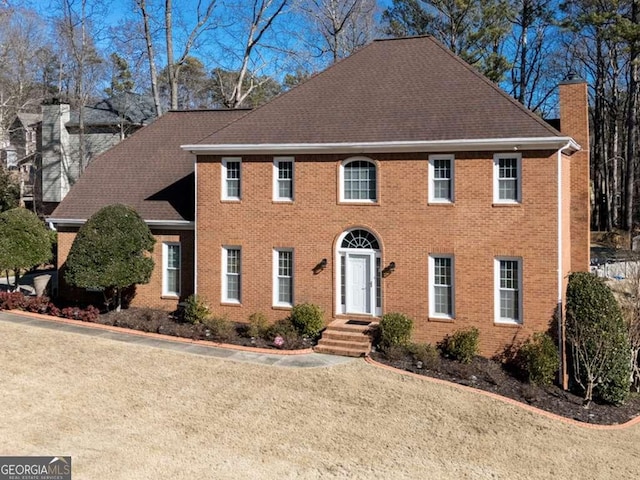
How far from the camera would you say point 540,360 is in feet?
49.2

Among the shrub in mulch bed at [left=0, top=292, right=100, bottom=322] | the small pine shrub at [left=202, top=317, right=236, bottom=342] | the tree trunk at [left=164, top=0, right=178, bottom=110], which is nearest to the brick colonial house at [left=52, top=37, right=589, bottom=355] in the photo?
the small pine shrub at [left=202, top=317, right=236, bottom=342]

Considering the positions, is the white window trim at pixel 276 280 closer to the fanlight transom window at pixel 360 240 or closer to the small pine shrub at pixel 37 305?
the fanlight transom window at pixel 360 240

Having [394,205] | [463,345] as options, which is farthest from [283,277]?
[463,345]

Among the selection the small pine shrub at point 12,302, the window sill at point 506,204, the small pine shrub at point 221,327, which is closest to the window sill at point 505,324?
the window sill at point 506,204

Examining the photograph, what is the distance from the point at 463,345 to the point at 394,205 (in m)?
4.48

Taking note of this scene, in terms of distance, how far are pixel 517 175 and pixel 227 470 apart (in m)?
11.1

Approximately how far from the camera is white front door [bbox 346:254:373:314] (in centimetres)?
1775

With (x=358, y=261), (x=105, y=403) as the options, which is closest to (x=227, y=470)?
(x=105, y=403)

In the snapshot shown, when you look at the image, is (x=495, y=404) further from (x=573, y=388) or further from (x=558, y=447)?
(x=573, y=388)

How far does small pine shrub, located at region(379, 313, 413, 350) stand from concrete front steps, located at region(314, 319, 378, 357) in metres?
0.49

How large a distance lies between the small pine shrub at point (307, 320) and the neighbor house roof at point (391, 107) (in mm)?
5081

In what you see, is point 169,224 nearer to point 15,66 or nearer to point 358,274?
point 358,274

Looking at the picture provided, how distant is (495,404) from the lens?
527 inches

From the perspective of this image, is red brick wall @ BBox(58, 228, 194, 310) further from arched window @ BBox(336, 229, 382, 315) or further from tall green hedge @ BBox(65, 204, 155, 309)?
arched window @ BBox(336, 229, 382, 315)
